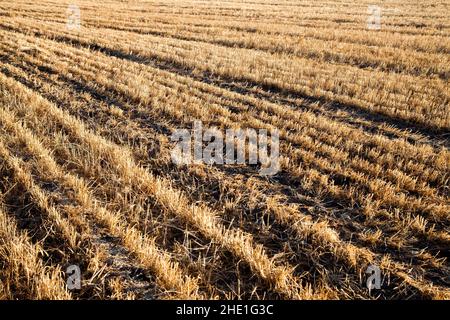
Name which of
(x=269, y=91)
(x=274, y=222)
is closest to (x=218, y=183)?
(x=274, y=222)

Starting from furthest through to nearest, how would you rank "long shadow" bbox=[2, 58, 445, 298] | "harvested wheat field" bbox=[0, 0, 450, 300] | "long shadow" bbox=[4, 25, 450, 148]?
"long shadow" bbox=[4, 25, 450, 148], "long shadow" bbox=[2, 58, 445, 298], "harvested wheat field" bbox=[0, 0, 450, 300]

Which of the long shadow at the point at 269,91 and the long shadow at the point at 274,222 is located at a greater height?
the long shadow at the point at 269,91

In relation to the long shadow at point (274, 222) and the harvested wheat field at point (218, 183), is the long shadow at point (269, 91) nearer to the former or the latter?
the harvested wheat field at point (218, 183)

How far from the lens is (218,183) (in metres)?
5.45

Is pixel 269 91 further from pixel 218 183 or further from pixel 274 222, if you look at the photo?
pixel 274 222

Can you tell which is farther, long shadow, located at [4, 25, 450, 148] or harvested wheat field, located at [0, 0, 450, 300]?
long shadow, located at [4, 25, 450, 148]

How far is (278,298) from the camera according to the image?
3.40m

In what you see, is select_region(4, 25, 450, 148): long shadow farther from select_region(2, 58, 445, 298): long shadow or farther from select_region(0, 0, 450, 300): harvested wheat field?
Result: select_region(2, 58, 445, 298): long shadow

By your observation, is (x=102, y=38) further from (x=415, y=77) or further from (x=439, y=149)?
(x=439, y=149)

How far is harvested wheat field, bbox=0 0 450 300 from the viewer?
3604 millimetres

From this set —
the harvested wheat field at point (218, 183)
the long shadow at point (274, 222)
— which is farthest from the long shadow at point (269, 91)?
the long shadow at point (274, 222)

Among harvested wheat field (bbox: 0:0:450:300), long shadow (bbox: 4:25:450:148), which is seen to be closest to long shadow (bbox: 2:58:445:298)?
harvested wheat field (bbox: 0:0:450:300)

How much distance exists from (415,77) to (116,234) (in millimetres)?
11276

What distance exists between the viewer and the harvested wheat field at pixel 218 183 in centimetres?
360
